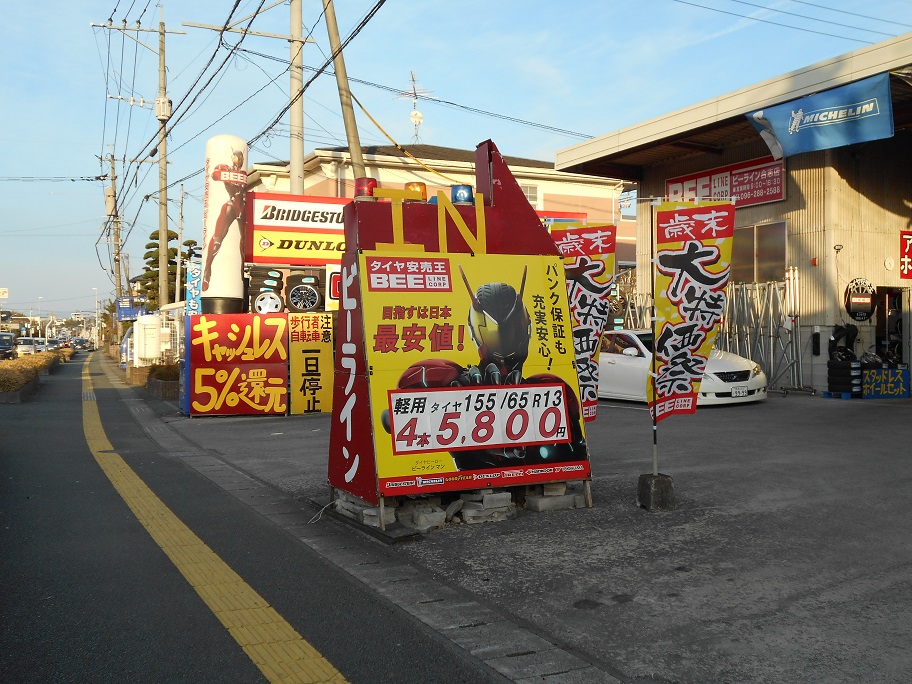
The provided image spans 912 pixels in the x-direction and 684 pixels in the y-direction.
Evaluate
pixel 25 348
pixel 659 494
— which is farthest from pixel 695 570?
pixel 25 348

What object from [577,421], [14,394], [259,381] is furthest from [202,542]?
[14,394]

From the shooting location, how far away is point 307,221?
18000 mm

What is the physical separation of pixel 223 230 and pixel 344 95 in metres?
4.24

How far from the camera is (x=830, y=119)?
14.1m

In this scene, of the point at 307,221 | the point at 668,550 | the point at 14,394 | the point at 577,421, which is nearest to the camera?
the point at 668,550

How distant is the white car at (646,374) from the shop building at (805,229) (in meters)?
1.77

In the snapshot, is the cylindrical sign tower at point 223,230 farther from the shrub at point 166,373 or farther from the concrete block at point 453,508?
the concrete block at point 453,508

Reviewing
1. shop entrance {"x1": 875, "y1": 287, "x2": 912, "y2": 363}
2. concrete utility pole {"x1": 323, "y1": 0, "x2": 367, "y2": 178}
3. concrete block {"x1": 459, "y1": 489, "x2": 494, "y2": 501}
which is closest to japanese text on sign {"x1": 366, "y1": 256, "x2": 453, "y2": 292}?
concrete block {"x1": 459, "y1": 489, "x2": 494, "y2": 501}

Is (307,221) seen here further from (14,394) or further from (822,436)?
(822,436)

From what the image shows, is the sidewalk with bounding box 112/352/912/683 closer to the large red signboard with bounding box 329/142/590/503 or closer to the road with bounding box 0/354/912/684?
the road with bounding box 0/354/912/684

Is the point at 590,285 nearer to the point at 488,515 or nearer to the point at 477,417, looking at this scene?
the point at 477,417

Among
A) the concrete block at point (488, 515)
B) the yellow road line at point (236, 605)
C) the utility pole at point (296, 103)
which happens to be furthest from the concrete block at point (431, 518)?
the utility pole at point (296, 103)

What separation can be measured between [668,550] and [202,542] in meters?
3.59

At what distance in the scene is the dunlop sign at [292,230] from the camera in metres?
17.7
